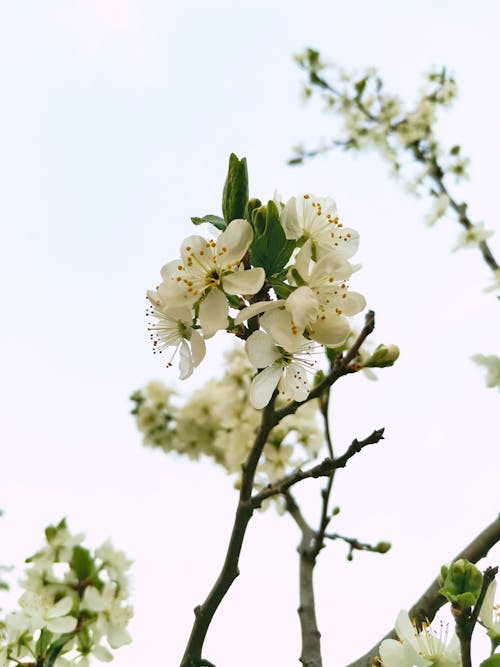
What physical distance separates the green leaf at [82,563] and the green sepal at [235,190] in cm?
112

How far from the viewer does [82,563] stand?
183 cm

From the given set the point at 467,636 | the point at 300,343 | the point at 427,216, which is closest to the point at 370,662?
the point at 467,636

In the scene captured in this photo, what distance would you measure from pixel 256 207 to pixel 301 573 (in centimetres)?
125

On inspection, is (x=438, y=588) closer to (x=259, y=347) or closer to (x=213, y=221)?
(x=259, y=347)

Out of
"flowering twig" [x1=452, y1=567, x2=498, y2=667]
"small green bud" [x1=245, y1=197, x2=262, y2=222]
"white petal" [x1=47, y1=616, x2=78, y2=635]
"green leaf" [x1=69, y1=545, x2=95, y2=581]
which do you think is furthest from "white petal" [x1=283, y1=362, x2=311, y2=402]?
"green leaf" [x1=69, y1=545, x2=95, y2=581]

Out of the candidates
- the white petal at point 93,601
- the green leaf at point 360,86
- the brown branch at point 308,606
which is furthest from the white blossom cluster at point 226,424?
the green leaf at point 360,86

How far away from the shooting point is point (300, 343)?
110 centimetres

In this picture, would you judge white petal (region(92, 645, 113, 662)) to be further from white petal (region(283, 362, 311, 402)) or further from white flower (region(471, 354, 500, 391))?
white flower (region(471, 354, 500, 391))

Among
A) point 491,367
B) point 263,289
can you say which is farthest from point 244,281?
point 491,367

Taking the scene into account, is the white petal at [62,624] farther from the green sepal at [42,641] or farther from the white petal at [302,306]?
the white petal at [302,306]

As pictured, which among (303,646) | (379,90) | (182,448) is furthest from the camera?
(379,90)

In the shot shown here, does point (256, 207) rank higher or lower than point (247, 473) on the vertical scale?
higher

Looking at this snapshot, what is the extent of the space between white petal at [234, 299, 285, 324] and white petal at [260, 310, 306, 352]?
1 centimetres

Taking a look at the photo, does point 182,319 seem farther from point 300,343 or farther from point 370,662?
point 370,662
